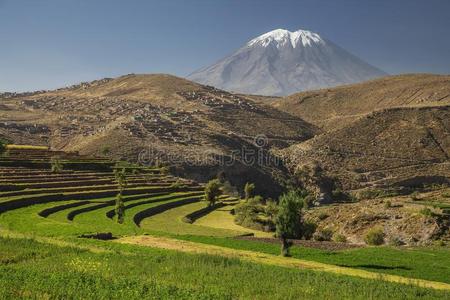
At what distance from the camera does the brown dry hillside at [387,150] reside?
104 m

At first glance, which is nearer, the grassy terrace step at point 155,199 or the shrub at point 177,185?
the grassy terrace step at point 155,199

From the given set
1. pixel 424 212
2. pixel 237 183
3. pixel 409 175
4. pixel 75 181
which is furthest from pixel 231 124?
pixel 424 212

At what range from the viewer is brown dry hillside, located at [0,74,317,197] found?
333ft

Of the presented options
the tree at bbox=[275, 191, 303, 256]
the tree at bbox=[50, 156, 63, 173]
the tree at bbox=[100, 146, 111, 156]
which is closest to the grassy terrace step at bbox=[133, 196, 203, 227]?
the tree at bbox=[275, 191, 303, 256]

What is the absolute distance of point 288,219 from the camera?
34.0 m

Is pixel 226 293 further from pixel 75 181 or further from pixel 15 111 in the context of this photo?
pixel 15 111

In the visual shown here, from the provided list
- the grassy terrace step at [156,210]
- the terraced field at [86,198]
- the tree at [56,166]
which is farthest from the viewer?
the tree at [56,166]

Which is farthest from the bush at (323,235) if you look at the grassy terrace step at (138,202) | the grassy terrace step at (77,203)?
the grassy terrace step at (77,203)

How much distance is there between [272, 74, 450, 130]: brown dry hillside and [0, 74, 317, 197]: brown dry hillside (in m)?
14.4

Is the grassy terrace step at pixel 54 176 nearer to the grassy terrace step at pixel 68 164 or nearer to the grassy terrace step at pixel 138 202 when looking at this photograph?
the grassy terrace step at pixel 68 164

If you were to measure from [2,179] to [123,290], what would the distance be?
1726 inches

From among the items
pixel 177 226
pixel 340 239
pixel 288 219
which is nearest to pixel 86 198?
pixel 177 226

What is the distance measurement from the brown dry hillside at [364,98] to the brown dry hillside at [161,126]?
47.2ft

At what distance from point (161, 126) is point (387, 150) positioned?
53.6 m
